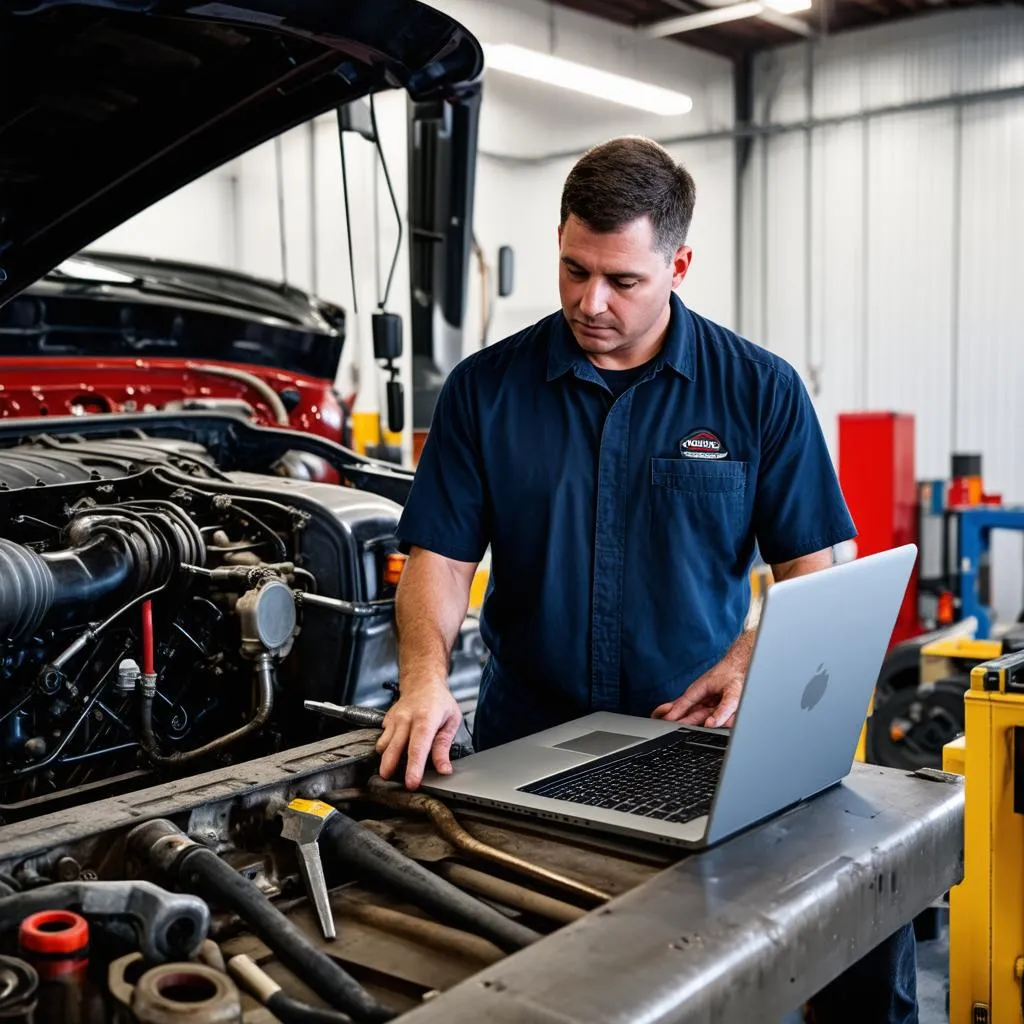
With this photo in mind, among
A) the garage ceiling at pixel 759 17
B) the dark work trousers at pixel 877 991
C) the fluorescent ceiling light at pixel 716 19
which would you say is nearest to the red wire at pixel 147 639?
the dark work trousers at pixel 877 991

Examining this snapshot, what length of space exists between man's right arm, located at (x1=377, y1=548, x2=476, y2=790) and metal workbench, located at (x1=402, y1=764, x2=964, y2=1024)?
1.30 feet

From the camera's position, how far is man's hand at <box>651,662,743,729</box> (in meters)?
1.69

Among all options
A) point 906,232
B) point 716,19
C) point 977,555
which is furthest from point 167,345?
point 906,232

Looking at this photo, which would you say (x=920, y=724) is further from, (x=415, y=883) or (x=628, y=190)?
(x=415, y=883)

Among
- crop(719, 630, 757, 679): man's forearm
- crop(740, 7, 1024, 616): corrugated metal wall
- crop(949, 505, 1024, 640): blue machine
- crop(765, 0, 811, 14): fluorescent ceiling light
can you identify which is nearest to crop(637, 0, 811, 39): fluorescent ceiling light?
crop(765, 0, 811, 14): fluorescent ceiling light

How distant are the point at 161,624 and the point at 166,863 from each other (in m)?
1.11

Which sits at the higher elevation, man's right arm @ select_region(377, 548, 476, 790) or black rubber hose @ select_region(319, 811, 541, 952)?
man's right arm @ select_region(377, 548, 476, 790)

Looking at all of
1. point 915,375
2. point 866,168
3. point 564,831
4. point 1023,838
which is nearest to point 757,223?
point 866,168

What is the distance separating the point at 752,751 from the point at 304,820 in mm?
473

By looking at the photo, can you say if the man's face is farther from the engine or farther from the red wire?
the red wire

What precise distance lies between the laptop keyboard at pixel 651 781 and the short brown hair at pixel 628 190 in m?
0.69

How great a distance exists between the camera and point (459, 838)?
1300 mm

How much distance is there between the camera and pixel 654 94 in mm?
8789

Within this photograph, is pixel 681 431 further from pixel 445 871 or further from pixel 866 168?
pixel 866 168
